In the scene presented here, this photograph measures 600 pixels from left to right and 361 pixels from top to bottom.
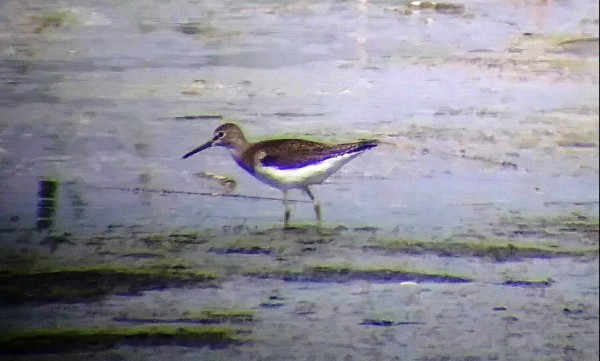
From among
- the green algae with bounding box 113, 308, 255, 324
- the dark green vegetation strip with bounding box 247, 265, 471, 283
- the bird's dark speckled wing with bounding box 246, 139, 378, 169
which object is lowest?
the green algae with bounding box 113, 308, 255, 324

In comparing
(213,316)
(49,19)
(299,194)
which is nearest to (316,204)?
(299,194)

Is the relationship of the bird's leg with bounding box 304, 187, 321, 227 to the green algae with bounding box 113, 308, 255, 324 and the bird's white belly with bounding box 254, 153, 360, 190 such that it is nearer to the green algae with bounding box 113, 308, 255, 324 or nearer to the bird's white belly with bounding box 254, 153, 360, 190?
the bird's white belly with bounding box 254, 153, 360, 190

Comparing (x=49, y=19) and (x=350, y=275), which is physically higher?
(x=49, y=19)

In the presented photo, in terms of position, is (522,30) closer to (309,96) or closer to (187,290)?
(309,96)

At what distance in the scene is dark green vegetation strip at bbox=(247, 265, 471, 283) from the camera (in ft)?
3.37

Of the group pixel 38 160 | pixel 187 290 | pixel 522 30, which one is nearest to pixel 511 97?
pixel 522 30

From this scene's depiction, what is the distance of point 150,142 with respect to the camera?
1.00m

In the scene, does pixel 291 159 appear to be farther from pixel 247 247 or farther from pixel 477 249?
pixel 477 249

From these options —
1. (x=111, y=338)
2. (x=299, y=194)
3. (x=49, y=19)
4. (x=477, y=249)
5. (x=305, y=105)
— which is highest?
(x=49, y=19)

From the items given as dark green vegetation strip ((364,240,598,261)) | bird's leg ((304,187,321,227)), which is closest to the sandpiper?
bird's leg ((304,187,321,227))

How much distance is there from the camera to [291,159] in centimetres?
102

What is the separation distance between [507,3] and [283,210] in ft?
1.65

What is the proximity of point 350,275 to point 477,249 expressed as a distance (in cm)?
22

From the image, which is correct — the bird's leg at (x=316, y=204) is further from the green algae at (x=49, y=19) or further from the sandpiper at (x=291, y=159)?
the green algae at (x=49, y=19)
